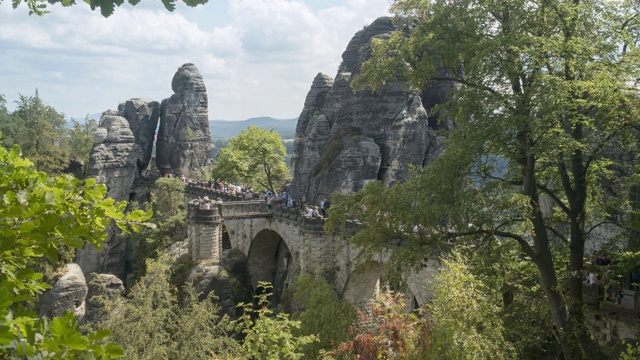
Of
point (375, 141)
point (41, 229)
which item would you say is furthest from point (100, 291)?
point (41, 229)

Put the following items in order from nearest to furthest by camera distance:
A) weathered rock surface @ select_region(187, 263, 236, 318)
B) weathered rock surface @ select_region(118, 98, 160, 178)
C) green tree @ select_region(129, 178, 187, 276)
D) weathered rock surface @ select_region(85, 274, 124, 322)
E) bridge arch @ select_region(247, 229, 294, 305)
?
weathered rock surface @ select_region(85, 274, 124, 322), weathered rock surface @ select_region(187, 263, 236, 318), bridge arch @ select_region(247, 229, 294, 305), green tree @ select_region(129, 178, 187, 276), weathered rock surface @ select_region(118, 98, 160, 178)

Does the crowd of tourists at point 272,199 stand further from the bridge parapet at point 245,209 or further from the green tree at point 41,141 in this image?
the green tree at point 41,141

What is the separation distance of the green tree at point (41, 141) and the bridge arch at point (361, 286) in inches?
1195

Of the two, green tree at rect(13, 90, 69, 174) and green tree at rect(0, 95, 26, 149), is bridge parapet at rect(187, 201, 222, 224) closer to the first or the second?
green tree at rect(13, 90, 69, 174)

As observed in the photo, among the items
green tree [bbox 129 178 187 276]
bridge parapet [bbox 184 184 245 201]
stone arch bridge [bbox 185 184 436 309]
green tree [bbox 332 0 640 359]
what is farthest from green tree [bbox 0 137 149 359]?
bridge parapet [bbox 184 184 245 201]

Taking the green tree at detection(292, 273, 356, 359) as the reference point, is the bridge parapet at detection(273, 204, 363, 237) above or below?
above

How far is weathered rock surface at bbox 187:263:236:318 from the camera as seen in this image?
104 ft

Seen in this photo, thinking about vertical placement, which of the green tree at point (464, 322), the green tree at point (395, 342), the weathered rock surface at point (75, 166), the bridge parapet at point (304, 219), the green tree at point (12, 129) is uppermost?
the green tree at point (12, 129)

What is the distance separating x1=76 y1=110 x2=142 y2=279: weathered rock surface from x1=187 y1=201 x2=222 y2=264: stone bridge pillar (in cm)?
1922

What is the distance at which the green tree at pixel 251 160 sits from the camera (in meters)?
52.3

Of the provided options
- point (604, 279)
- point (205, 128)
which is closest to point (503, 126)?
point (604, 279)

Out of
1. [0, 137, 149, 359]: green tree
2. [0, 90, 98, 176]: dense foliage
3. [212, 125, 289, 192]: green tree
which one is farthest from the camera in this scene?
[212, 125, 289, 192]: green tree

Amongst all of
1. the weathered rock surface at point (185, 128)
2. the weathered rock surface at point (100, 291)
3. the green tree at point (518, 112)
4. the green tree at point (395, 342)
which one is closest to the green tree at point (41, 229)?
the green tree at point (518, 112)

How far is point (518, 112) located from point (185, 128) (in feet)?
172
